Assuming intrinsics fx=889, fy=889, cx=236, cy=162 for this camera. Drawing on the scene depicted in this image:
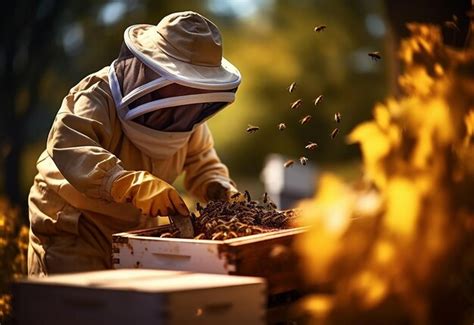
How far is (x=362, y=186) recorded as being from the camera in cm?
350

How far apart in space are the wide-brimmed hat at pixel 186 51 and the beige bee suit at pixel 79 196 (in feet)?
1.13

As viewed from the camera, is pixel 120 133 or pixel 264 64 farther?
pixel 264 64

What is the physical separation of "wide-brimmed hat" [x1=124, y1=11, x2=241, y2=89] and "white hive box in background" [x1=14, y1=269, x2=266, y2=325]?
1237 mm

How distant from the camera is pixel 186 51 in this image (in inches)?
185

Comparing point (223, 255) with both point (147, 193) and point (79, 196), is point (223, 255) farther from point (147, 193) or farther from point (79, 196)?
point (79, 196)

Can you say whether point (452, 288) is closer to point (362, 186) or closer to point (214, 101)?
point (362, 186)

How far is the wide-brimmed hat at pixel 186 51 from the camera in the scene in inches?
182

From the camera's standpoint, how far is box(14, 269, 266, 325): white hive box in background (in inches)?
131

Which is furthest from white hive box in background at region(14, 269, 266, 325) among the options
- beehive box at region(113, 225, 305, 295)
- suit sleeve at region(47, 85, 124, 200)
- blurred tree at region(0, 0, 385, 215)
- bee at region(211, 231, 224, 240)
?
blurred tree at region(0, 0, 385, 215)

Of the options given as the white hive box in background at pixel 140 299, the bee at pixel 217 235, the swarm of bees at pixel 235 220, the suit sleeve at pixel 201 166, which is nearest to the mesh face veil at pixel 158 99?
the swarm of bees at pixel 235 220

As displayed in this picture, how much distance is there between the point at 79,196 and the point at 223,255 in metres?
1.23

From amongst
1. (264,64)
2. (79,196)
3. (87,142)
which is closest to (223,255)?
(87,142)

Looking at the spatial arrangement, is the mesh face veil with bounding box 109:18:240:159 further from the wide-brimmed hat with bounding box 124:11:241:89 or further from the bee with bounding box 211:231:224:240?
the bee with bounding box 211:231:224:240

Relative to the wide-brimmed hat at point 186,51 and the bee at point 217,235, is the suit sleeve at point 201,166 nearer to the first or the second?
the wide-brimmed hat at point 186,51
